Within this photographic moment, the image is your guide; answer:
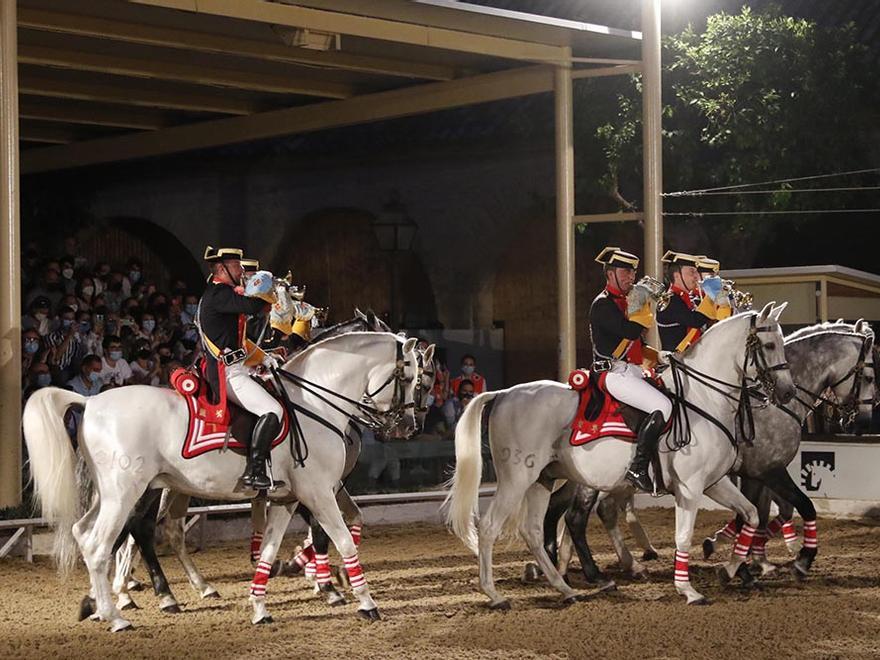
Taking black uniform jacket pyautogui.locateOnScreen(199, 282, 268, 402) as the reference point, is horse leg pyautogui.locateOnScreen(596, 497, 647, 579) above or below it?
below

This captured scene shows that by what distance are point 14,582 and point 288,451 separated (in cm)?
345

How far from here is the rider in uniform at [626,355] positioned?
1027 cm

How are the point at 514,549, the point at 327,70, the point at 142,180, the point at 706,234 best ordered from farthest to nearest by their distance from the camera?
the point at 142,180, the point at 706,234, the point at 327,70, the point at 514,549

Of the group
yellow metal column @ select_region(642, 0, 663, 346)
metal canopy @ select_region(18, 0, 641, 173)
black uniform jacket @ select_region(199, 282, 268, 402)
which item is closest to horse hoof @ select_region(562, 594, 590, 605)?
black uniform jacket @ select_region(199, 282, 268, 402)

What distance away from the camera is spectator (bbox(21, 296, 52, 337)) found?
16844mm

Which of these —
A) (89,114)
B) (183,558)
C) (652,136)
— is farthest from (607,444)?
(89,114)

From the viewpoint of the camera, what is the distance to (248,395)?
9.77 m

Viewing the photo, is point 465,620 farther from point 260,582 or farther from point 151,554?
point 151,554

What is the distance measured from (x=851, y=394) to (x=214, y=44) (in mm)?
8646

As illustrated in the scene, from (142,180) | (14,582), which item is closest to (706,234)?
(142,180)

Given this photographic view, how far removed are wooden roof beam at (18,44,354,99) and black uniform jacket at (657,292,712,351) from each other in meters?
8.76

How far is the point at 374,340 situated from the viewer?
10172 mm

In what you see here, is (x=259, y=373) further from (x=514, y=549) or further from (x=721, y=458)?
(x=514, y=549)

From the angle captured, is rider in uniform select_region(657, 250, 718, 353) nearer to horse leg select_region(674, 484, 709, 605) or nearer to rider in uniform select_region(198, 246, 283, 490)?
horse leg select_region(674, 484, 709, 605)
